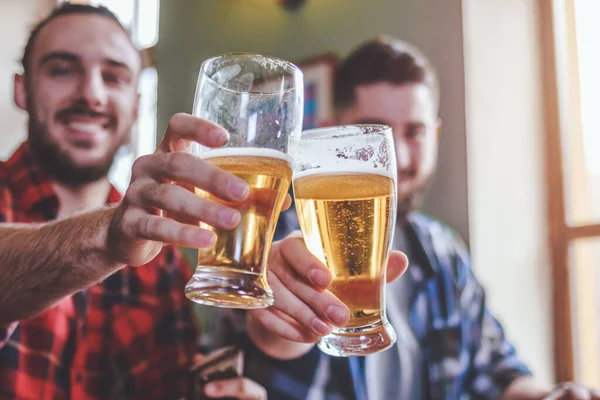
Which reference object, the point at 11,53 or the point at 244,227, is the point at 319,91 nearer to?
the point at 11,53

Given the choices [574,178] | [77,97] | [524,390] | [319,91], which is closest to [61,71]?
[77,97]

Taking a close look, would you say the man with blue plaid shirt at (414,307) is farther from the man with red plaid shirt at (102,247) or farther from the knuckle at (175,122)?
the knuckle at (175,122)

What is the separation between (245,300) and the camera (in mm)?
664

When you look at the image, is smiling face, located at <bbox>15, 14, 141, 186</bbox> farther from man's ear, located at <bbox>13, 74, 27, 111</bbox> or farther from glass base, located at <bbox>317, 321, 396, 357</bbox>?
glass base, located at <bbox>317, 321, 396, 357</bbox>

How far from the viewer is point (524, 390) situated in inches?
68.4

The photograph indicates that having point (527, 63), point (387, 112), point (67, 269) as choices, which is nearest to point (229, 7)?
point (387, 112)

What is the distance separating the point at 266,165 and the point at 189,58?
2637 mm

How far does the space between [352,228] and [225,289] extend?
19 cm

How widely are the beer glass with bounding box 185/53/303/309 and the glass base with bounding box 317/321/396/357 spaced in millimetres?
122

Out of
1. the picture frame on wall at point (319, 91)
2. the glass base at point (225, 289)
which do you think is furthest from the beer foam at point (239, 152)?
the picture frame on wall at point (319, 91)

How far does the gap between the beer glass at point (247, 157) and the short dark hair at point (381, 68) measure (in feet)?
5.51

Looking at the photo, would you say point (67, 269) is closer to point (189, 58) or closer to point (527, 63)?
point (527, 63)

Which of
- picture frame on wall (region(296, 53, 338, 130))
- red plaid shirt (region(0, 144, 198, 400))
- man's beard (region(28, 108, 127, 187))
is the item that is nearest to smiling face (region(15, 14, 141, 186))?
man's beard (region(28, 108, 127, 187))

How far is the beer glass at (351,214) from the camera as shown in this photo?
0.75 m
